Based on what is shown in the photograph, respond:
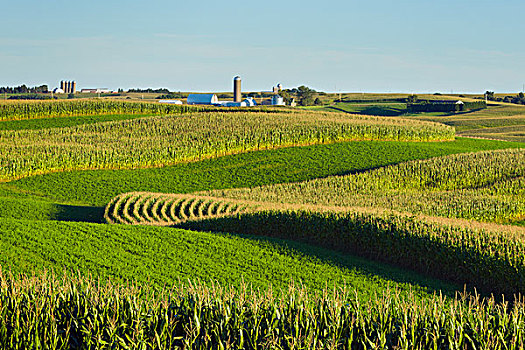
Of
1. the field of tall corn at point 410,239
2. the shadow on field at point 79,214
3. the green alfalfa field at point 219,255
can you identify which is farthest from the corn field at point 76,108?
the field of tall corn at point 410,239

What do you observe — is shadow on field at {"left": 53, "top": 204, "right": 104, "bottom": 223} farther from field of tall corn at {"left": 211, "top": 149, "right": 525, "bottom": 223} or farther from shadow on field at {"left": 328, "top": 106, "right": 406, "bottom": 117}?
shadow on field at {"left": 328, "top": 106, "right": 406, "bottom": 117}

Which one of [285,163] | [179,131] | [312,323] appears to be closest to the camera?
[312,323]

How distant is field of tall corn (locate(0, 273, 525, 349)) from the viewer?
995 centimetres

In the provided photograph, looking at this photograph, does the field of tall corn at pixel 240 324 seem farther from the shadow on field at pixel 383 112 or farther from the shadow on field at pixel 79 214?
the shadow on field at pixel 383 112

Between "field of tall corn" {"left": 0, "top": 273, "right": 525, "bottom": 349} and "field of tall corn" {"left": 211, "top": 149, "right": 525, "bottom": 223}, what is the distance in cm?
1651

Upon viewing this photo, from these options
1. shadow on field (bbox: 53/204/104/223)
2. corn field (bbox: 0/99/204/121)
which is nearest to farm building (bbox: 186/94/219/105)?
corn field (bbox: 0/99/204/121)

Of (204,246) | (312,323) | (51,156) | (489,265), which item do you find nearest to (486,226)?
(489,265)

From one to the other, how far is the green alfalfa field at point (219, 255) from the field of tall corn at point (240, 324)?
39 millimetres

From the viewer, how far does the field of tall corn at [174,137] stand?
136 ft

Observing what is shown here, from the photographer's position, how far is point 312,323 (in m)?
10.2

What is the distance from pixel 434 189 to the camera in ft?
116

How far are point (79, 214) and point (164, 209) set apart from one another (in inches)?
167

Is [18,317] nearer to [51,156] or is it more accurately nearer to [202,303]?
[202,303]

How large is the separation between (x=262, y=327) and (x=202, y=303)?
1171 mm
